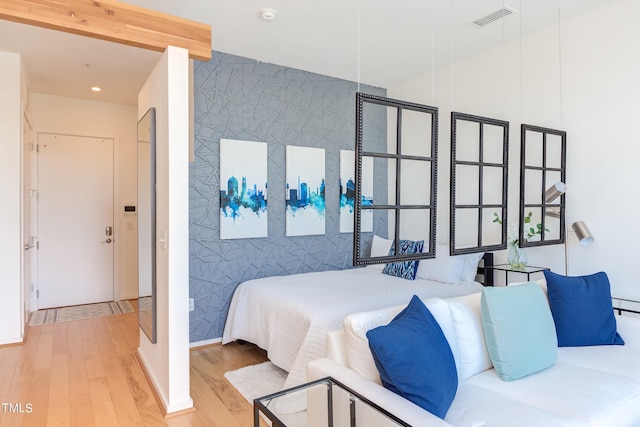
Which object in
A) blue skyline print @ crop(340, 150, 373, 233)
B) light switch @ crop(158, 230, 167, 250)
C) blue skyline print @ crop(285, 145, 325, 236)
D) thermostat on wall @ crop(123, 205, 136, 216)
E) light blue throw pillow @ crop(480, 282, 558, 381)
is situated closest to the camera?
light blue throw pillow @ crop(480, 282, 558, 381)

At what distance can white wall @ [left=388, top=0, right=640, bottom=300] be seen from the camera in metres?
2.89

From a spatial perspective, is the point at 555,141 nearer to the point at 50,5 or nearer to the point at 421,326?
the point at 421,326

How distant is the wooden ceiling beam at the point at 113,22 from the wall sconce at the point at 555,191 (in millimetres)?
2716

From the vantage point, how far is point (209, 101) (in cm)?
370

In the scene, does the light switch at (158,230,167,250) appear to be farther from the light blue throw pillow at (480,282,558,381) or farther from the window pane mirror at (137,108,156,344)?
the light blue throw pillow at (480,282,558,381)

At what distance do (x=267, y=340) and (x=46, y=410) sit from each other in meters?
1.48

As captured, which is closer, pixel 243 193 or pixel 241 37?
pixel 241 37

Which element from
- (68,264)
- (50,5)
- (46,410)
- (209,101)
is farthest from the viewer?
(68,264)

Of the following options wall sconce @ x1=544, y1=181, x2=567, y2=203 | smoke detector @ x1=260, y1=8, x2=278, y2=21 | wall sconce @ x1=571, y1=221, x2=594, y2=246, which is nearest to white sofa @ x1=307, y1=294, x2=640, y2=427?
wall sconce @ x1=571, y1=221, x2=594, y2=246

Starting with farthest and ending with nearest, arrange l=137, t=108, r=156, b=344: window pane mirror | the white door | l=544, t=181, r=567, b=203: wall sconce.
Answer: the white door → l=544, t=181, r=567, b=203: wall sconce → l=137, t=108, r=156, b=344: window pane mirror

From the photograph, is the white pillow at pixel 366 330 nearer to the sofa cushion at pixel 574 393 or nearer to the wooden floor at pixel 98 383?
the sofa cushion at pixel 574 393

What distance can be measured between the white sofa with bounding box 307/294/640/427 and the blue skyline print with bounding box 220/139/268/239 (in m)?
2.11

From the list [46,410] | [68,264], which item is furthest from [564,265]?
[68,264]

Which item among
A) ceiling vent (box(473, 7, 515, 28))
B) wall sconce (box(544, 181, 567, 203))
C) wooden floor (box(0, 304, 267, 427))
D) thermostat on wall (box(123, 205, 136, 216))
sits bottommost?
wooden floor (box(0, 304, 267, 427))
